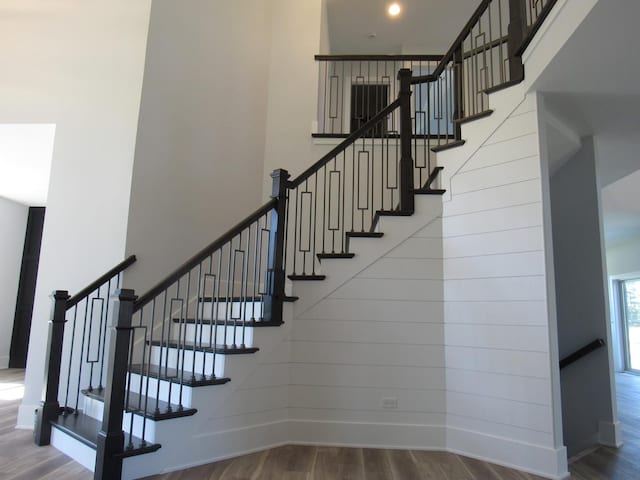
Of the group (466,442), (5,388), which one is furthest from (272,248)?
(5,388)

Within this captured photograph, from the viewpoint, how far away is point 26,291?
272 inches

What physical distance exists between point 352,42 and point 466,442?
22.6ft

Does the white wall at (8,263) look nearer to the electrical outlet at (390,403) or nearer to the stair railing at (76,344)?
the stair railing at (76,344)

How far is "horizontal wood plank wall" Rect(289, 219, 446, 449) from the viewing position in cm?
352

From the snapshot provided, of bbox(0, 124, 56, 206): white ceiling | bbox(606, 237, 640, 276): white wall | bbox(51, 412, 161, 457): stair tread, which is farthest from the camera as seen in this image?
bbox(606, 237, 640, 276): white wall

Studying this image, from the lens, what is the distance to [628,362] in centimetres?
984

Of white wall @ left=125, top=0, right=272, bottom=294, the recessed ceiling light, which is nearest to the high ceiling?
the recessed ceiling light

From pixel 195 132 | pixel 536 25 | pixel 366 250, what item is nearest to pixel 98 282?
pixel 195 132

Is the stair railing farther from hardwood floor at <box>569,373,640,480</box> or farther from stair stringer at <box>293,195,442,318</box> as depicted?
hardwood floor at <box>569,373,640,480</box>

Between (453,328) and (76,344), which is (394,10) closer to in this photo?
(453,328)

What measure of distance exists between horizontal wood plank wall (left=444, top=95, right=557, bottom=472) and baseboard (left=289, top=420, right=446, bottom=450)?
18 centimetres

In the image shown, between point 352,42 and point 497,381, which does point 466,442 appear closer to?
point 497,381

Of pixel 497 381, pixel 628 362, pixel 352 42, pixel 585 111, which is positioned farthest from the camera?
pixel 628 362

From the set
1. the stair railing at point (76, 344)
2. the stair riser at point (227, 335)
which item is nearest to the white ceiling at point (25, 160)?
the stair railing at point (76, 344)
